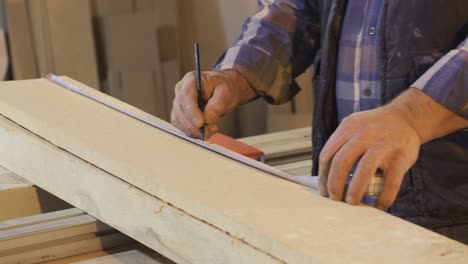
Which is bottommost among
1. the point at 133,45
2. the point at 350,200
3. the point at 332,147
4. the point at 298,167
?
the point at 298,167

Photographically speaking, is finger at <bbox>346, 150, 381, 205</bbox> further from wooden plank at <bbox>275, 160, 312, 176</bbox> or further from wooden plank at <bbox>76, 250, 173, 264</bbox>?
wooden plank at <bbox>275, 160, 312, 176</bbox>

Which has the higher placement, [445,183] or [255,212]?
[255,212]

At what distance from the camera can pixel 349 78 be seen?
1635 mm

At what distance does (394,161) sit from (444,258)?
0.19 meters

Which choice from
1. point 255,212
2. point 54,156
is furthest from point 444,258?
point 54,156

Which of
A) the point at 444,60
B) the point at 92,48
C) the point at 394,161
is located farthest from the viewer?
the point at 92,48

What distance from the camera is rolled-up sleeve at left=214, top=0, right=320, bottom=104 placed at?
5.91ft

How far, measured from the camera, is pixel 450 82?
1.27 meters

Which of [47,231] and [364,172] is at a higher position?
[364,172]

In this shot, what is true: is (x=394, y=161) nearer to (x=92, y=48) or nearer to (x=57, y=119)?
(x=57, y=119)

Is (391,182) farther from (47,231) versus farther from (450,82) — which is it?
(47,231)

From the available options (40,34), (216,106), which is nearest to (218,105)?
(216,106)

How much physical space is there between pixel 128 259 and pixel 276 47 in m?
0.71

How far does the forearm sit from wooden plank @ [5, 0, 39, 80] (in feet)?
7.94
